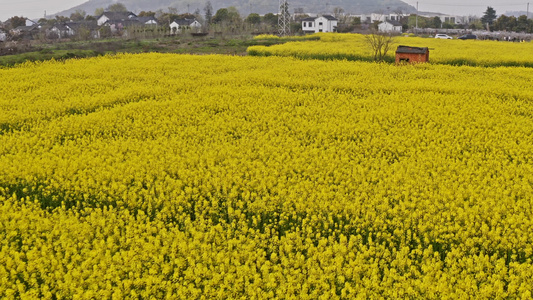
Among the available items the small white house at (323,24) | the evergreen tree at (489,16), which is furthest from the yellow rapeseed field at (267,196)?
the evergreen tree at (489,16)

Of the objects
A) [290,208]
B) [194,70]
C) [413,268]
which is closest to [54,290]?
[290,208]

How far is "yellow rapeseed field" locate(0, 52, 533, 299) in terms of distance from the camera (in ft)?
20.6

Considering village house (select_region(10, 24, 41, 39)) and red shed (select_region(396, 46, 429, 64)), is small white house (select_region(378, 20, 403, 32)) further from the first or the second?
red shed (select_region(396, 46, 429, 64))

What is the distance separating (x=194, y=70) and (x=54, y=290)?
796 inches

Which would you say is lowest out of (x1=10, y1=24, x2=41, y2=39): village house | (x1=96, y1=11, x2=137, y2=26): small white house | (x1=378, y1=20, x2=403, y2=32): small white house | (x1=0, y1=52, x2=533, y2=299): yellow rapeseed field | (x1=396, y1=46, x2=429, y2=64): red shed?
(x1=0, y1=52, x2=533, y2=299): yellow rapeseed field

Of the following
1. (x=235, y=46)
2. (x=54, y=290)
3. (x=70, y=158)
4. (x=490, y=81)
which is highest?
(x=235, y=46)

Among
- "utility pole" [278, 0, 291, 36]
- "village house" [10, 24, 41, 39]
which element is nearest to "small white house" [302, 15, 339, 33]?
"utility pole" [278, 0, 291, 36]

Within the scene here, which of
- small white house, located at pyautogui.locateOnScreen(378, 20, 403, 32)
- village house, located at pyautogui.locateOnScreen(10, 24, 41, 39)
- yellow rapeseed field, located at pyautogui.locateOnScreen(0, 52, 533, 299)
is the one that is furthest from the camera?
small white house, located at pyautogui.locateOnScreen(378, 20, 403, 32)

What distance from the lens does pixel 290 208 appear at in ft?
27.5

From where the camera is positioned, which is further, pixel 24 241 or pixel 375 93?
pixel 375 93

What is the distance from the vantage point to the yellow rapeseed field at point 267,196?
6289mm

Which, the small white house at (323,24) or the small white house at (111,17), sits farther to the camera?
the small white house at (111,17)

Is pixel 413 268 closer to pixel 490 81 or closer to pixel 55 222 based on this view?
pixel 55 222

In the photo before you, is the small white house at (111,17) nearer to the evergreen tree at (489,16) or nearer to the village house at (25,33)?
the village house at (25,33)
